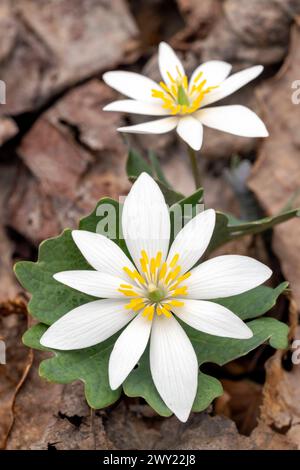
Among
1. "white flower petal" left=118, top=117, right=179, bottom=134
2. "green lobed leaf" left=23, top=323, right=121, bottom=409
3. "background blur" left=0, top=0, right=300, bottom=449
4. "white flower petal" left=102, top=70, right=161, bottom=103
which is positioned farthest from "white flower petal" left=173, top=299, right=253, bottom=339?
"white flower petal" left=102, top=70, right=161, bottom=103

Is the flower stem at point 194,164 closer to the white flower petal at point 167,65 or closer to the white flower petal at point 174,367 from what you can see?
the white flower petal at point 167,65

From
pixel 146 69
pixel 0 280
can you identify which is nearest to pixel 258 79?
pixel 146 69

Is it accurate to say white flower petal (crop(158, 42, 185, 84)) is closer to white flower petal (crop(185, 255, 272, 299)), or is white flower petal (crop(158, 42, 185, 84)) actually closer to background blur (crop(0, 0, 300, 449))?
background blur (crop(0, 0, 300, 449))

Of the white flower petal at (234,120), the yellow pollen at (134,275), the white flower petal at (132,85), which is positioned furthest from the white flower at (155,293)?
the white flower petal at (132,85)

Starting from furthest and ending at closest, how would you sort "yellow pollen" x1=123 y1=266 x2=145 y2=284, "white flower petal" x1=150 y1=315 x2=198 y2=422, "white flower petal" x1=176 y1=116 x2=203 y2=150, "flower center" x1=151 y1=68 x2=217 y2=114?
"flower center" x1=151 y1=68 x2=217 y2=114, "white flower petal" x1=176 y1=116 x2=203 y2=150, "yellow pollen" x1=123 y1=266 x2=145 y2=284, "white flower petal" x1=150 y1=315 x2=198 y2=422

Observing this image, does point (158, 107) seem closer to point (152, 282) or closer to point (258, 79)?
point (152, 282)

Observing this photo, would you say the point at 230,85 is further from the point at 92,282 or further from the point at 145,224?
the point at 92,282
